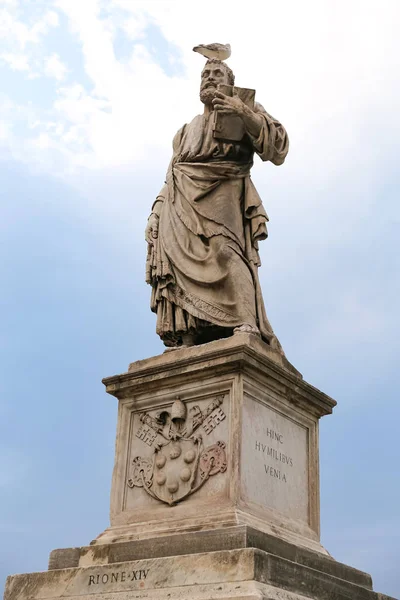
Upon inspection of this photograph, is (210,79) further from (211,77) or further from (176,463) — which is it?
(176,463)

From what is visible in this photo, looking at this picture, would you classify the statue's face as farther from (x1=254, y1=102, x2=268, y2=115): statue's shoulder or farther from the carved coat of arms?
the carved coat of arms

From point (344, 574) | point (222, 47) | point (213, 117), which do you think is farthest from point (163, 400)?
point (222, 47)

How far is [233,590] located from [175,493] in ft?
5.42

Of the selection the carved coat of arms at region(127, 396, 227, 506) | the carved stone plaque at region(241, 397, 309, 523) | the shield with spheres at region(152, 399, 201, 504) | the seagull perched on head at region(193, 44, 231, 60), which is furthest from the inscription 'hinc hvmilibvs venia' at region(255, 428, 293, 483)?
the seagull perched on head at region(193, 44, 231, 60)

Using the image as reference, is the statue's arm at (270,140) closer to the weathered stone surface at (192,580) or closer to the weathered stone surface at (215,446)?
the weathered stone surface at (215,446)

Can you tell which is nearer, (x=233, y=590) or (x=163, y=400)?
(x=233, y=590)

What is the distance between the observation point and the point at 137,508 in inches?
334

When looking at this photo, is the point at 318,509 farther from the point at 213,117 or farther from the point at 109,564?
the point at 213,117

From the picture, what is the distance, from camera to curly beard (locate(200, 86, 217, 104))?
961 centimetres

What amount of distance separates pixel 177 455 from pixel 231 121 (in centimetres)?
369

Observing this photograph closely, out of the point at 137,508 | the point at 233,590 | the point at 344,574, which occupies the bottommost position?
the point at 233,590

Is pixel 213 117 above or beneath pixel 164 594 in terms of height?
above

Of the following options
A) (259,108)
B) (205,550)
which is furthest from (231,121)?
(205,550)

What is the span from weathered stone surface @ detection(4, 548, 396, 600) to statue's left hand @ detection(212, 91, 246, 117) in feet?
15.4
